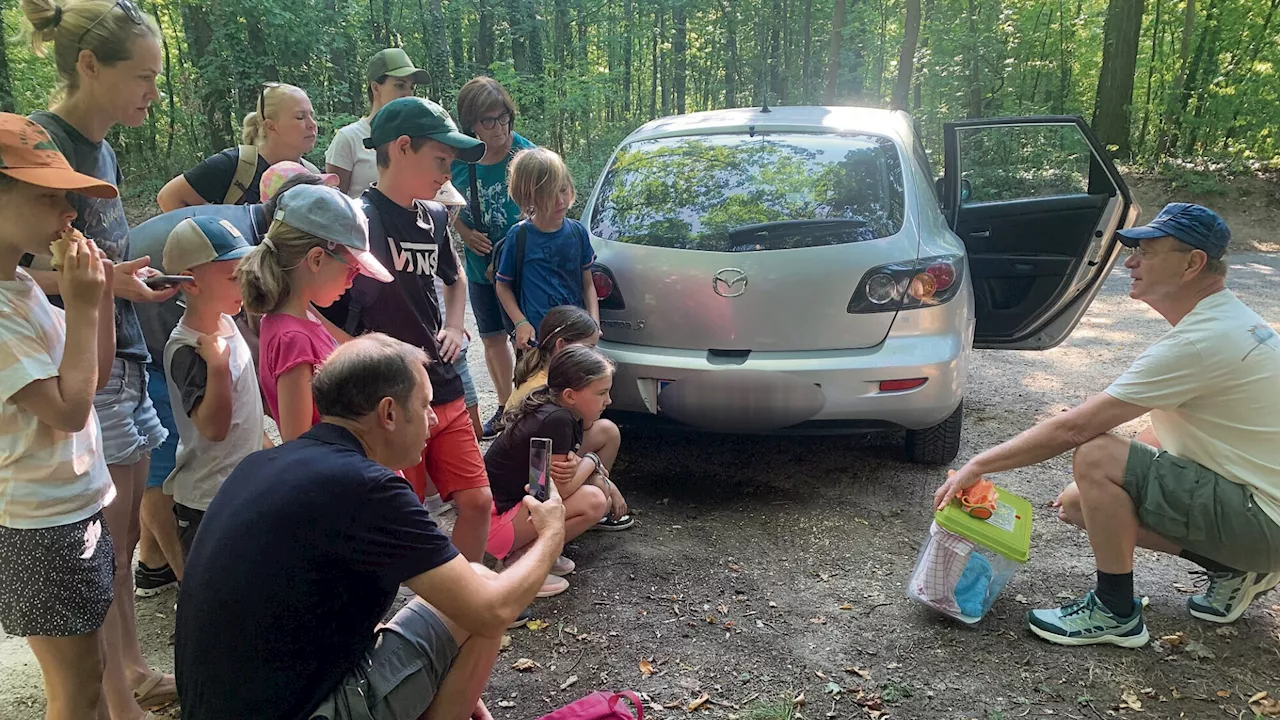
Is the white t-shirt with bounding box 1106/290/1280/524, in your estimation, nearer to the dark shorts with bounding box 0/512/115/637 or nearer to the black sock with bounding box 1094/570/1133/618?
the black sock with bounding box 1094/570/1133/618

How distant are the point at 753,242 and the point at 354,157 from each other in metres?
2.10

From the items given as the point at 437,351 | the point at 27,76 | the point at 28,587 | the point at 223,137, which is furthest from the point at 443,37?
the point at 28,587

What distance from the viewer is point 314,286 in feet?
7.59

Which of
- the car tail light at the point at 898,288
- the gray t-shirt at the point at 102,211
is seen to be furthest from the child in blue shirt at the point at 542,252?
the gray t-shirt at the point at 102,211

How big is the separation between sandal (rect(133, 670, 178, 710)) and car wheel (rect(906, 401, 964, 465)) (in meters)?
3.28

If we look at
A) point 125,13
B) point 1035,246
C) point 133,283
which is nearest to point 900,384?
point 1035,246

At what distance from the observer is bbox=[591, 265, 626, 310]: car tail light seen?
383 cm

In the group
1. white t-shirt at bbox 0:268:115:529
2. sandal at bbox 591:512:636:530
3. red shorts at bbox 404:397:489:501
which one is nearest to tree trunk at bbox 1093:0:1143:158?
sandal at bbox 591:512:636:530

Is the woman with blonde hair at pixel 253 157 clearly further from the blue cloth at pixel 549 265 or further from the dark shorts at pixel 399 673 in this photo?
the dark shorts at pixel 399 673

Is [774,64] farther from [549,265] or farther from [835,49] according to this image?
[549,265]

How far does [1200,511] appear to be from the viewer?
2580 millimetres

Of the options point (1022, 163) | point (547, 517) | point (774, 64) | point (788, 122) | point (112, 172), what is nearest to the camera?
point (547, 517)

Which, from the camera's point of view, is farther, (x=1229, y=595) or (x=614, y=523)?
(x=614, y=523)

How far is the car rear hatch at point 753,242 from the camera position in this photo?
352 centimetres
